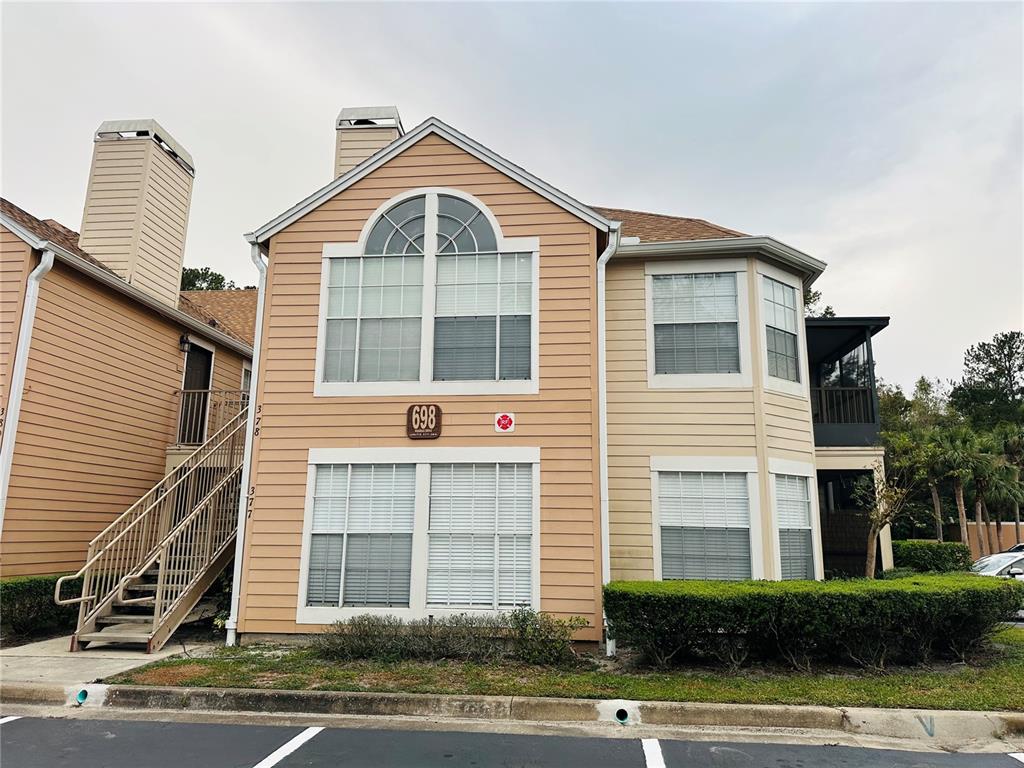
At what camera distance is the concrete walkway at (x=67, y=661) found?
672cm

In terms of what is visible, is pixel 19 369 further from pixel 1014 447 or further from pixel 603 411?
pixel 1014 447

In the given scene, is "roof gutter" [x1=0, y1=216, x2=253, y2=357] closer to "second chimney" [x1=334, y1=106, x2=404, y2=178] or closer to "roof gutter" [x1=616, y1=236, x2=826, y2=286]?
"second chimney" [x1=334, y1=106, x2=404, y2=178]

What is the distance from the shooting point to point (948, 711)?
5516 mm

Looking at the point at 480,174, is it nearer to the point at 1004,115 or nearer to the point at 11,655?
the point at 11,655

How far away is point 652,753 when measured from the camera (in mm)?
4980

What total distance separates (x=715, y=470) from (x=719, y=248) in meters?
3.32

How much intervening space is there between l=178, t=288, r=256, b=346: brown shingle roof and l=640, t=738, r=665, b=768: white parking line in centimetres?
1313

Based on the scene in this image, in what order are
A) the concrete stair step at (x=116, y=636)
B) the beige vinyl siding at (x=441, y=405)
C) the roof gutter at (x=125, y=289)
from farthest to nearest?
the roof gutter at (x=125, y=289) → the beige vinyl siding at (x=441, y=405) → the concrete stair step at (x=116, y=636)

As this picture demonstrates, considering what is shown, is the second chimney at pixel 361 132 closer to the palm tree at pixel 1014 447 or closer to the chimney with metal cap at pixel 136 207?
the chimney with metal cap at pixel 136 207

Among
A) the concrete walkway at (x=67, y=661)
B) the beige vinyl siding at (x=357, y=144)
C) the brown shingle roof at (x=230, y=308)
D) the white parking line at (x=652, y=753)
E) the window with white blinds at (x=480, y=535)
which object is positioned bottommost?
the white parking line at (x=652, y=753)

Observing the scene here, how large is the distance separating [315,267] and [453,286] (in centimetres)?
207

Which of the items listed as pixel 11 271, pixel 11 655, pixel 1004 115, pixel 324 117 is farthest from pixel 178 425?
pixel 1004 115

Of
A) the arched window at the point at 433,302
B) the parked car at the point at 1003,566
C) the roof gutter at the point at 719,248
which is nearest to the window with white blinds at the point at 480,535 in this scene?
the arched window at the point at 433,302

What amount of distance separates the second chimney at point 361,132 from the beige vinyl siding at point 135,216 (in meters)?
4.08
